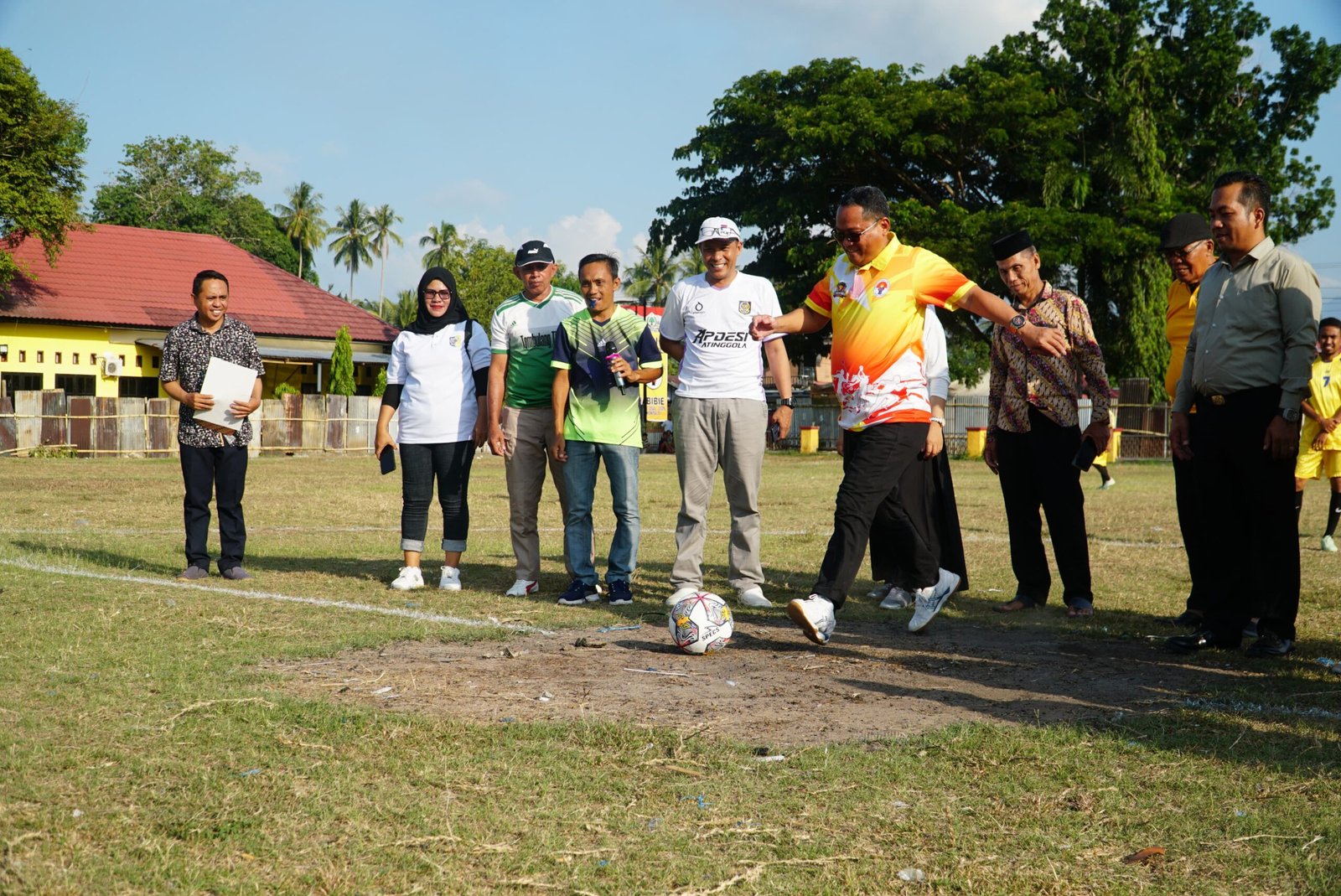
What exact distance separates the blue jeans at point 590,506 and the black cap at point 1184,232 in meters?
3.26

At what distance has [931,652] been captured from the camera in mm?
5812

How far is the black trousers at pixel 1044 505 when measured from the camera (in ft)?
23.8

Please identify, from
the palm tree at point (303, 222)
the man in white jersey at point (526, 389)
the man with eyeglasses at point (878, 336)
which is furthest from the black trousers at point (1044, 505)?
the palm tree at point (303, 222)

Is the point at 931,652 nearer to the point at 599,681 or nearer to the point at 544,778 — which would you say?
the point at 599,681

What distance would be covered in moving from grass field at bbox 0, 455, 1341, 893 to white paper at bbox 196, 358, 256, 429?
187 cm

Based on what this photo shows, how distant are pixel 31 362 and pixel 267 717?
120 feet

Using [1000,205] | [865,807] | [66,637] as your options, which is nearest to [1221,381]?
[865,807]

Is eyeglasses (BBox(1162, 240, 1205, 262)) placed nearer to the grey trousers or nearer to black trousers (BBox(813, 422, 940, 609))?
black trousers (BBox(813, 422, 940, 609))

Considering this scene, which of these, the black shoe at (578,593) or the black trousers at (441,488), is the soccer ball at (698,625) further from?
the black trousers at (441,488)

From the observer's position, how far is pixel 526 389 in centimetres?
773

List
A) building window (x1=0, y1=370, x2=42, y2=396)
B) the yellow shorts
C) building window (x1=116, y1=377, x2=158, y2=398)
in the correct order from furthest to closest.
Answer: building window (x1=116, y1=377, x2=158, y2=398) < building window (x1=0, y1=370, x2=42, y2=396) < the yellow shorts

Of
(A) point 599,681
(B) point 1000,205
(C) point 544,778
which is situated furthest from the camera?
(B) point 1000,205

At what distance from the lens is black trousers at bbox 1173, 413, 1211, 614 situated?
260 inches

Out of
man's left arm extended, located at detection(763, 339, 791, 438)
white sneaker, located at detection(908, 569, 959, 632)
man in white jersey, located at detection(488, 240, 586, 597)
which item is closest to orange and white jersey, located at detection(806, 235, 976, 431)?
white sneaker, located at detection(908, 569, 959, 632)
